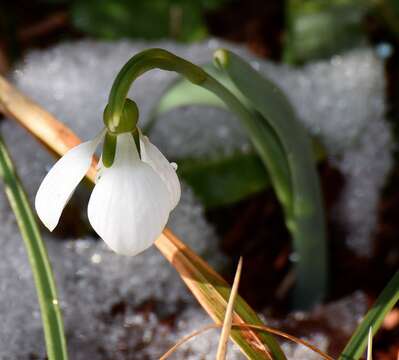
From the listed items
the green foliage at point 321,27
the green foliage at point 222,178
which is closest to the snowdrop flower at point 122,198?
the green foliage at point 222,178

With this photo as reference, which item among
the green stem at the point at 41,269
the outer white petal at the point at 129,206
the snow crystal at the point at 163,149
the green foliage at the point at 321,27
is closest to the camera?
the outer white petal at the point at 129,206

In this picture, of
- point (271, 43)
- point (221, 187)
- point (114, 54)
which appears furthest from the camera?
point (271, 43)

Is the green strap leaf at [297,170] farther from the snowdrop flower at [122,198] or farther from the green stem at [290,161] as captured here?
the snowdrop flower at [122,198]

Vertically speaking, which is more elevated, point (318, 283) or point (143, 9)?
point (143, 9)

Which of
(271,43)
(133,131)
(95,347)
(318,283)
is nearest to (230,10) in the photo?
(271,43)

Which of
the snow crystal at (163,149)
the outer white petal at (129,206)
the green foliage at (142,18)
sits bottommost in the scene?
the snow crystal at (163,149)

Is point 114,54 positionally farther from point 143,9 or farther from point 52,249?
point 52,249
